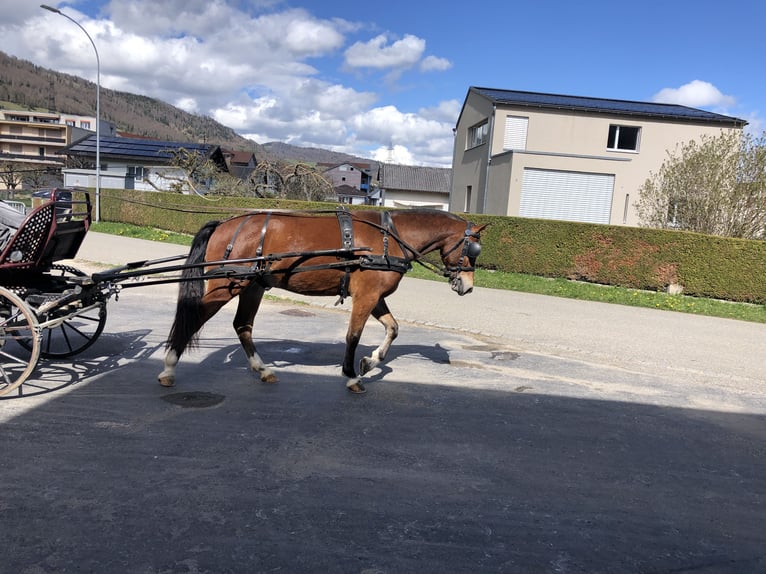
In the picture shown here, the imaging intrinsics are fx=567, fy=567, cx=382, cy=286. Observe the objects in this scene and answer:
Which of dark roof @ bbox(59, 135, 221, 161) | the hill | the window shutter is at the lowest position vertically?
dark roof @ bbox(59, 135, 221, 161)

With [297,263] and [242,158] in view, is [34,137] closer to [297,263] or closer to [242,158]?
[242,158]

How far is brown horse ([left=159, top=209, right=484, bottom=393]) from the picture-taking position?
5453 millimetres

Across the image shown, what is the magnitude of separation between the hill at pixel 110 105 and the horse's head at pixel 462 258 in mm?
122264

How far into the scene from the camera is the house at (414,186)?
174 feet

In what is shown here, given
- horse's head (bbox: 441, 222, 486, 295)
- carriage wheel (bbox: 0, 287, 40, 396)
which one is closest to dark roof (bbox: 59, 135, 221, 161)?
carriage wheel (bbox: 0, 287, 40, 396)

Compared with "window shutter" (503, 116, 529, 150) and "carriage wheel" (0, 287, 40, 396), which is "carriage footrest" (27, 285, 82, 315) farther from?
"window shutter" (503, 116, 529, 150)

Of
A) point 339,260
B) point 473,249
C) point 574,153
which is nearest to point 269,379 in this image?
point 339,260

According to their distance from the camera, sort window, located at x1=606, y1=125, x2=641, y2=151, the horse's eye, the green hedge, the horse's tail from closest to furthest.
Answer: the horse's tail, the horse's eye, the green hedge, window, located at x1=606, y1=125, x2=641, y2=151

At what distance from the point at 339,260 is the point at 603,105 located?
88.0ft

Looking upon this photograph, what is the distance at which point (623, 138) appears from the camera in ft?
86.5

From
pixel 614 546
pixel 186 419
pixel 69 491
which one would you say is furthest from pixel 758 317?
pixel 69 491

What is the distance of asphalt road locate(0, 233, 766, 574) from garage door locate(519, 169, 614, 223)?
17310 mm

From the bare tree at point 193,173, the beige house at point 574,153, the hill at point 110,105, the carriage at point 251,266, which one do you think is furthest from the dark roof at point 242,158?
the carriage at point 251,266

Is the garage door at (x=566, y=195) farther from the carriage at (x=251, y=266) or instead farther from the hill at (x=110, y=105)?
the hill at (x=110, y=105)
